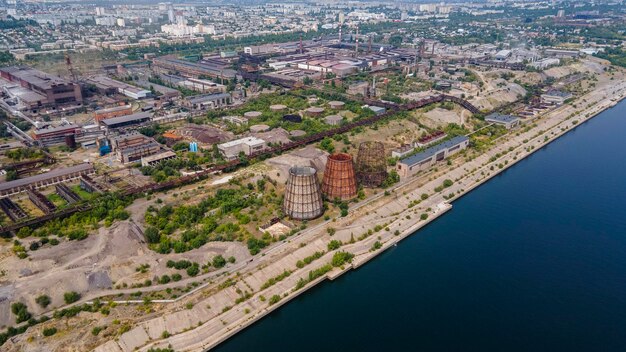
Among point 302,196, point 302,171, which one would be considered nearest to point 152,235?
point 302,196

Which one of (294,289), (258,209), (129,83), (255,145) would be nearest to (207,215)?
(258,209)

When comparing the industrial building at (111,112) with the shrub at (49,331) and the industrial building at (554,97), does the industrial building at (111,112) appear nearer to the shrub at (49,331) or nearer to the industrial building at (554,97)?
the shrub at (49,331)

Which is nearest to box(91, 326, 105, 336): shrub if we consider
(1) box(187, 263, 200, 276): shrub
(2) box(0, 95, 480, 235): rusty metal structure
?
(1) box(187, 263, 200, 276): shrub

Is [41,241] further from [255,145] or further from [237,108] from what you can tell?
[237,108]

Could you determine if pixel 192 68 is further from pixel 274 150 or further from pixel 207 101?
pixel 274 150

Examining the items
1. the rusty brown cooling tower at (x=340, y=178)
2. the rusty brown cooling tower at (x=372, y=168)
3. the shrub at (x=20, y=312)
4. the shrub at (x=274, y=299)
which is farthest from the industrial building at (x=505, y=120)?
the shrub at (x=20, y=312)

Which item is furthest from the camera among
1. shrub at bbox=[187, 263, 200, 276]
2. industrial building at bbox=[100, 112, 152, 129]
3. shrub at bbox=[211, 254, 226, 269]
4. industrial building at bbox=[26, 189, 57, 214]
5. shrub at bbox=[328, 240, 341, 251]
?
industrial building at bbox=[100, 112, 152, 129]

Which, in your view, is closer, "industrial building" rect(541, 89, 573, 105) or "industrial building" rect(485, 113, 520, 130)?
"industrial building" rect(485, 113, 520, 130)

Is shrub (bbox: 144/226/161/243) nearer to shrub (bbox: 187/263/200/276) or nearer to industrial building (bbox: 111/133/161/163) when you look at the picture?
shrub (bbox: 187/263/200/276)
